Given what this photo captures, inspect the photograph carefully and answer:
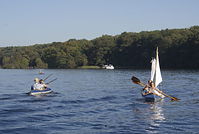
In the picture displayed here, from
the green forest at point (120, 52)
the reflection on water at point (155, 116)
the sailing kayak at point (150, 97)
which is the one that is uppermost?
the green forest at point (120, 52)

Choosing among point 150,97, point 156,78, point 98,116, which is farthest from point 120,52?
point 98,116

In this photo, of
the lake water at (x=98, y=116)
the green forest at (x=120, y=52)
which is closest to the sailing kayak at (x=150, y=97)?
the lake water at (x=98, y=116)

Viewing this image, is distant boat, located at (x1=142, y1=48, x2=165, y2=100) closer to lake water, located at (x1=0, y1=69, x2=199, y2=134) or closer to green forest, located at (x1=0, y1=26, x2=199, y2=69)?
lake water, located at (x1=0, y1=69, x2=199, y2=134)

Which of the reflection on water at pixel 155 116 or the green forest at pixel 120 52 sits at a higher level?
the green forest at pixel 120 52

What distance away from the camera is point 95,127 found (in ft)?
72.6

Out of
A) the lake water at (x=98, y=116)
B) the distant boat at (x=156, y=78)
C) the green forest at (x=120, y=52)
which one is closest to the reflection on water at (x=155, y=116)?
the lake water at (x=98, y=116)

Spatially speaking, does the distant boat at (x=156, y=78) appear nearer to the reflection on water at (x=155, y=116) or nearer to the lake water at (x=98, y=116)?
the lake water at (x=98, y=116)

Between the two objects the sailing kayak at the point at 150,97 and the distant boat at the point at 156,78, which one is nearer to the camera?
the sailing kayak at the point at 150,97

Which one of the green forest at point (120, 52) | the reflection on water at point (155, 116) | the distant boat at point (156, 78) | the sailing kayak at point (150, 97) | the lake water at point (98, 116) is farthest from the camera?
the green forest at point (120, 52)

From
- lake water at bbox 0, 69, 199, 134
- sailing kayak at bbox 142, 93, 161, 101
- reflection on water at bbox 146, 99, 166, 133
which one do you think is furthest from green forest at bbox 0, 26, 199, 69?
lake water at bbox 0, 69, 199, 134

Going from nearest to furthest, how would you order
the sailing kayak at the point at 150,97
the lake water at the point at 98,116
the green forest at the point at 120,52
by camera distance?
the lake water at the point at 98,116 < the sailing kayak at the point at 150,97 < the green forest at the point at 120,52

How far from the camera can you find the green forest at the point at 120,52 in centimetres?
13988

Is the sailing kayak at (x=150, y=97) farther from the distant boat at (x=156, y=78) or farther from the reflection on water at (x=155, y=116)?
the reflection on water at (x=155, y=116)

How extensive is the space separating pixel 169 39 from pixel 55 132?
12648 cm
